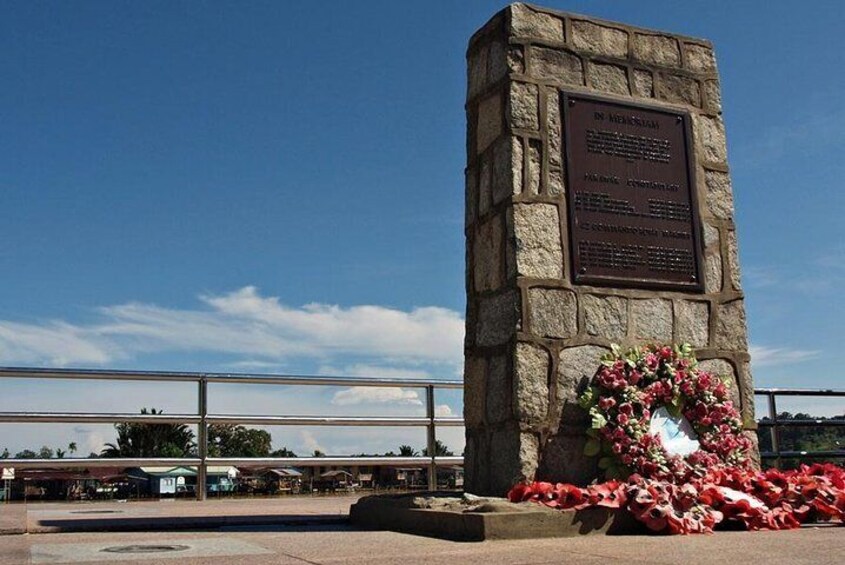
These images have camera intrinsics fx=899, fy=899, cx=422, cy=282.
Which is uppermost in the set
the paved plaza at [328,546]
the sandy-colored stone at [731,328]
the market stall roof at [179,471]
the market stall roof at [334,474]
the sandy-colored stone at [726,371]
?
the sandy-colored stone at [731,328]

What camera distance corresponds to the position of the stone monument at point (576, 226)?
15.1 ft

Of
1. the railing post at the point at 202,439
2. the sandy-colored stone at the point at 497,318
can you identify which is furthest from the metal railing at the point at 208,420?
the sandy-colored stone at the point at 497,318

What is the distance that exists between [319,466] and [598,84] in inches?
150

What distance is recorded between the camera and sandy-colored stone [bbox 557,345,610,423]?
460 centimetres

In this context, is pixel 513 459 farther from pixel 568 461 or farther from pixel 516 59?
pixel 516 59

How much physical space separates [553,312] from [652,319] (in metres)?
0.66

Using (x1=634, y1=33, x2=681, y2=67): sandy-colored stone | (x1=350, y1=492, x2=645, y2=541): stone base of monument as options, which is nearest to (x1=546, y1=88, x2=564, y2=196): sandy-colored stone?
(x1=634, y1=33, x2=681, y2=67): sandy-colored stone

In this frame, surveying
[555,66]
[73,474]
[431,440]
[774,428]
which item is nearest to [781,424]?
[774,428]

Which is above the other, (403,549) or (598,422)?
(598,422)

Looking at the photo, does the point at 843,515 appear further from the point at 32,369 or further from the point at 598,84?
the point at 32,369

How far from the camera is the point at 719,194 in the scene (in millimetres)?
5363

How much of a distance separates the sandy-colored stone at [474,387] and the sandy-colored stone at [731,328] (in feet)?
4.53

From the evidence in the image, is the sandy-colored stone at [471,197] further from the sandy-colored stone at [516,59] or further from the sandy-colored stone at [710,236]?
the sandy-colored stone at [710,236]

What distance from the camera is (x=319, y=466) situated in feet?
23.7
